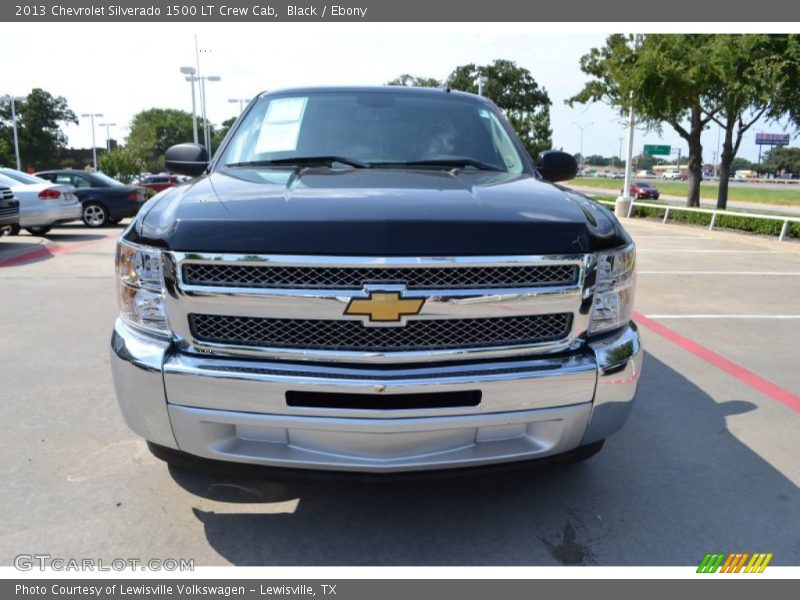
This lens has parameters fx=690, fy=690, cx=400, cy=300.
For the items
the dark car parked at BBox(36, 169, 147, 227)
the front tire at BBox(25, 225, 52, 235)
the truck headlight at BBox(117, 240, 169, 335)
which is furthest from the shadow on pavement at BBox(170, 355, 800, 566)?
the dark car parked at BBox(36, 169, 147, 227)

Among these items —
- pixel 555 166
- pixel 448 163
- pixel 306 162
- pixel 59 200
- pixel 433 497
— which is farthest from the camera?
pixel 59 200

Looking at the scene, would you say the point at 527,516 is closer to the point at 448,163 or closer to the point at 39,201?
the point at 448,163

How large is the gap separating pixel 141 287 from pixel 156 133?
106900 mm

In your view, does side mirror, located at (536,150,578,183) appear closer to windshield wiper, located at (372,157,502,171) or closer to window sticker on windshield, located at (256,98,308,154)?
windshield wiper, located at (372,157,502,171)

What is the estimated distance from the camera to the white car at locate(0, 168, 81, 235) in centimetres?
1330

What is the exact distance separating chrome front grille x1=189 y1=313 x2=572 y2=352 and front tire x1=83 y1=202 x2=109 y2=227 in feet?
52.8

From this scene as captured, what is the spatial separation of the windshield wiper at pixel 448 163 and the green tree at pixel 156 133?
90.2m

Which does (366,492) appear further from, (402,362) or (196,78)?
(196,78)

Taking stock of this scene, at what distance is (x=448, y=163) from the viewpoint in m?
3.71

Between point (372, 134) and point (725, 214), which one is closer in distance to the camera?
point (372, 134)

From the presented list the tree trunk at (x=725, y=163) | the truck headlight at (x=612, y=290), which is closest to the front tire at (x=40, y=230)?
the truck headlight at (x=612, y=290)

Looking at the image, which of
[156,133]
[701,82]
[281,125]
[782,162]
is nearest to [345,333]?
[281,125]

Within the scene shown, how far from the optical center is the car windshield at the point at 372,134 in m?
3.73

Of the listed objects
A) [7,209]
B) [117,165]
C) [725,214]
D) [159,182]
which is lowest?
[117,165]
